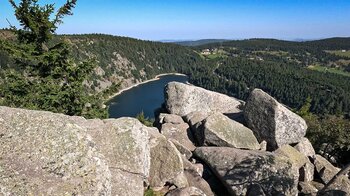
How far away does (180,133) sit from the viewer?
84.0 feet

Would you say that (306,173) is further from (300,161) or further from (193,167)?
(193,167)

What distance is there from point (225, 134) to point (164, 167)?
22.5ft

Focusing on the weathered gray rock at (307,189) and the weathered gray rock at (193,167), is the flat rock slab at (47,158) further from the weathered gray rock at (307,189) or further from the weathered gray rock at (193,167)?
the weathered gray rock at (307,189)

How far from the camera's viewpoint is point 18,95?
81.8 ft

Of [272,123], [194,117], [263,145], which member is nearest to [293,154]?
[263,145]

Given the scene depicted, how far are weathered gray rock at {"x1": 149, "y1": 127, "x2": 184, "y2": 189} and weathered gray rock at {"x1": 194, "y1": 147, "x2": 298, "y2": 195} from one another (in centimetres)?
313

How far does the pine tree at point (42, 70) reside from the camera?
80.6 feet

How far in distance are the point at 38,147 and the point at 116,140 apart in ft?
15.4

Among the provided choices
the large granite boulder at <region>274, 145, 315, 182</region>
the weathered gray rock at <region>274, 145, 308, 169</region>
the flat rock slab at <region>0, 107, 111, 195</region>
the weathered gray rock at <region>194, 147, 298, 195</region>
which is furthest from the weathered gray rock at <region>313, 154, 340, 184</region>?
the flat rock slab at <region>0, 107, 111, 195</region>

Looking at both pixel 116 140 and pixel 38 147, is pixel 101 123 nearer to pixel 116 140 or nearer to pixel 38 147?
pixel 116 140

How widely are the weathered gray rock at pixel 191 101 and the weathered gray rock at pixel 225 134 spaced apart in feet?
17.5

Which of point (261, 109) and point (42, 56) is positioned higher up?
point (42, 56)

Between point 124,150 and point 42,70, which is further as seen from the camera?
point 42,70

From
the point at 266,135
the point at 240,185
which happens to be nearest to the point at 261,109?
the point at 266,135
